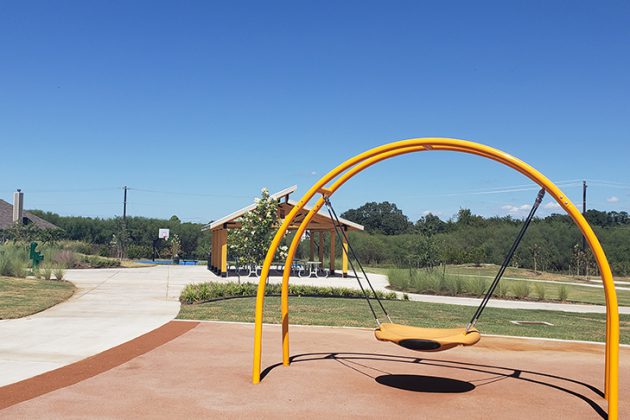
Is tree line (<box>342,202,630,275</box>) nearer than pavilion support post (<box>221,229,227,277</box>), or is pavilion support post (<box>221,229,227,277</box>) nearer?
pavilion support post (<box>221,229,227,277</box>)

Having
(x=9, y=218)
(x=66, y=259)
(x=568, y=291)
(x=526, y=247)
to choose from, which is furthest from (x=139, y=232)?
(x=568, y=291)

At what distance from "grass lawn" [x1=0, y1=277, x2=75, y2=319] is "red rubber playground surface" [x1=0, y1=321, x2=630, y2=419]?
449 cm

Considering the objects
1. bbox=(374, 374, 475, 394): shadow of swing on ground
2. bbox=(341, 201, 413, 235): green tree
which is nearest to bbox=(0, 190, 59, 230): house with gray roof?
bbox=(374, 374, 475, 394): shadow of swing on ground

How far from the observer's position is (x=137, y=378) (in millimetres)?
7184

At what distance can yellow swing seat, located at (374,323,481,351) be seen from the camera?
646cm

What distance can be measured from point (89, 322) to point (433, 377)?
714 cm

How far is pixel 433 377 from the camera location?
7.64 m

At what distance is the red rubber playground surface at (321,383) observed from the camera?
6031 millimetres

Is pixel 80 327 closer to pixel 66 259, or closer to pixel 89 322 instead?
pixel 89 322

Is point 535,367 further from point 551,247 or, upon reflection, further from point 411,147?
point 551,247

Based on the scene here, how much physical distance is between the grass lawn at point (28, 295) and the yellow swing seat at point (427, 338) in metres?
8.67

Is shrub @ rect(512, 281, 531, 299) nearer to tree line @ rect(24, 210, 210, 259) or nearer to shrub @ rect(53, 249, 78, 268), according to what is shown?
shrub @ rect(53, 249, 78, 268)

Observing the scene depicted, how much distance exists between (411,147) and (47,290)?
13.6 meters

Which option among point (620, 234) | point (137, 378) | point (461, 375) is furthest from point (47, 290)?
point (620, 234)
